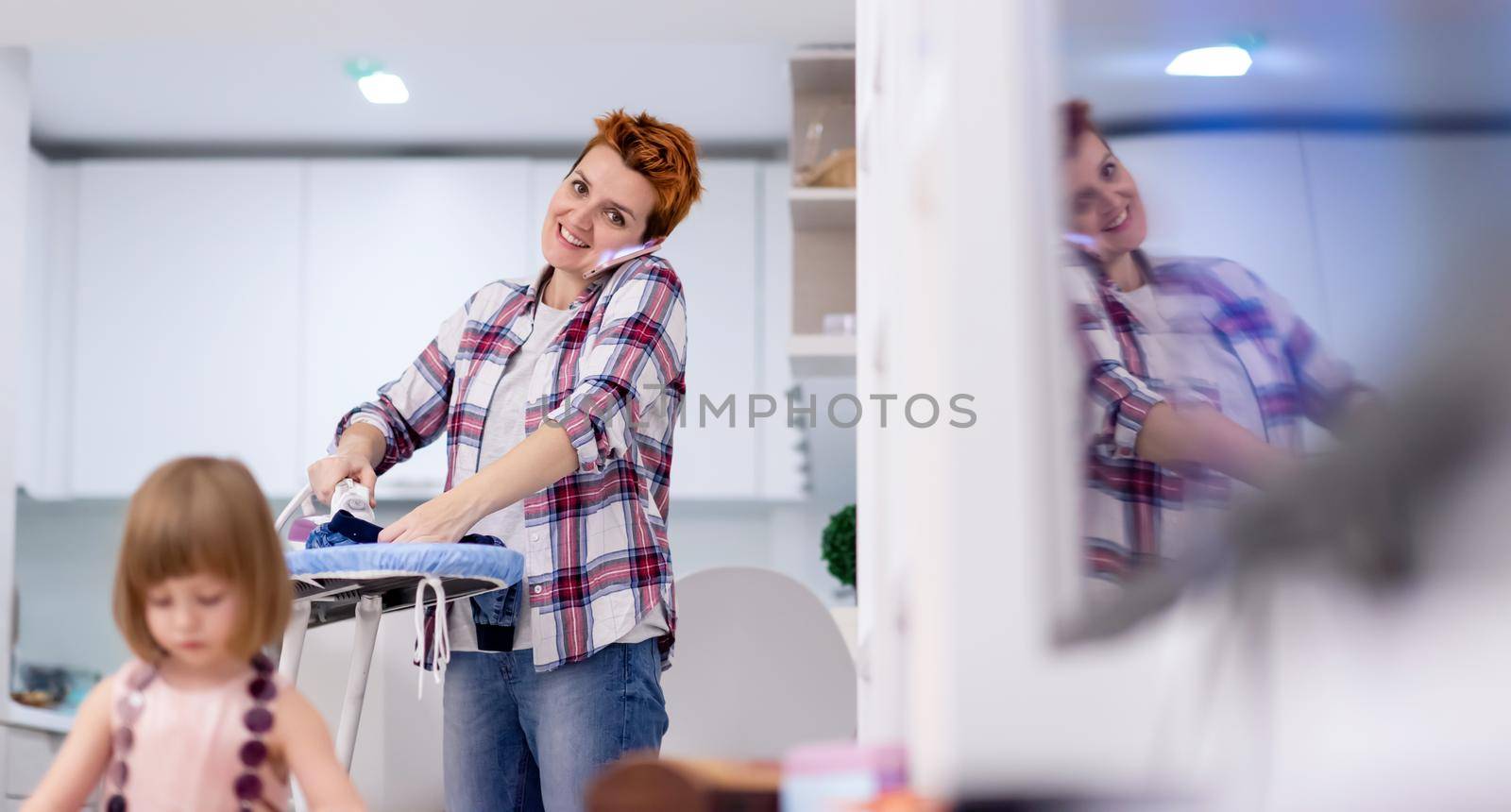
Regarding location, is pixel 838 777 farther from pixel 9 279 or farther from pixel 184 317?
pixel 184 317

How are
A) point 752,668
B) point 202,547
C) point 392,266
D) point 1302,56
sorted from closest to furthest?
point 1302,56
point 202,547
point 752,668
point 392,266

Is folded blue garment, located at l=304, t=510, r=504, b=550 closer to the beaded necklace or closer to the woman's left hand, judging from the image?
the woman's left hand

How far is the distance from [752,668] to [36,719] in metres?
1.55

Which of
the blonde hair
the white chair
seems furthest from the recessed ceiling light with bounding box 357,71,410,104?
the blonde hair

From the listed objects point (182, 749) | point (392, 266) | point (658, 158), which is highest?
point (392, 266)

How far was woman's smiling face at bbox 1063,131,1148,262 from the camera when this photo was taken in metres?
0.38

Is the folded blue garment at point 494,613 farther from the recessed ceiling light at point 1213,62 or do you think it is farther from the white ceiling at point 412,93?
the white ceiling at point 412,93

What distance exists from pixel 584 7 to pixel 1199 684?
2.30m

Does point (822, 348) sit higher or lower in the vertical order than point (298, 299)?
lower

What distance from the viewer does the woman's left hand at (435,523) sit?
1.06m

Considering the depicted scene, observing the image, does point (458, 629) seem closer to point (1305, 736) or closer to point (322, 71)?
point (1305, 736)

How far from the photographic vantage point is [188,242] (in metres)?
3.59

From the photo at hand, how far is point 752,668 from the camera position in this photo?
6.33ft

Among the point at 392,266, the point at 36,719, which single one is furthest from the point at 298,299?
the point at 36,719
